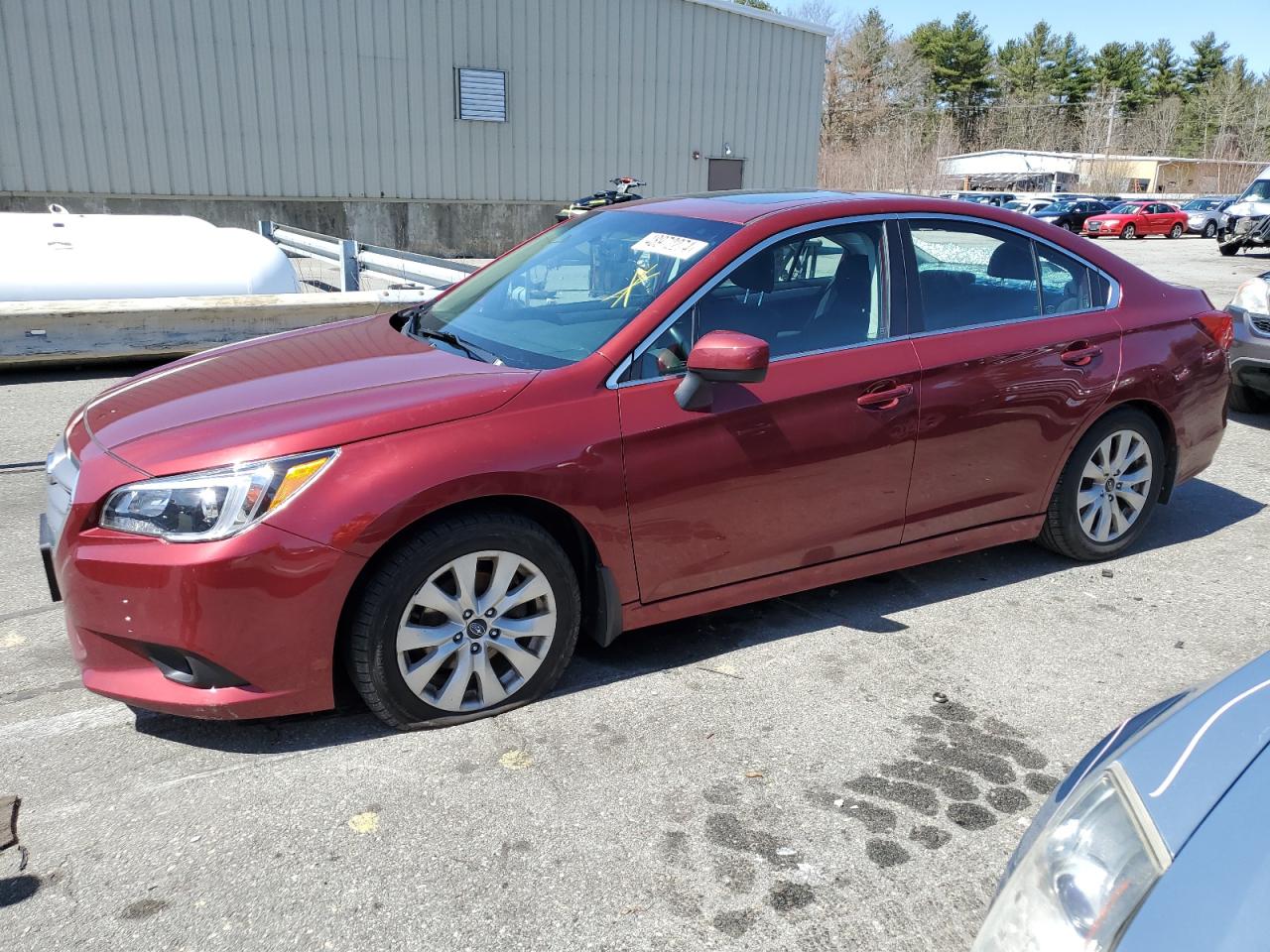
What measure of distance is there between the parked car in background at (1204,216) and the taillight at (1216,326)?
39468mm

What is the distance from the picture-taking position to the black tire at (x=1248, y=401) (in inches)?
312

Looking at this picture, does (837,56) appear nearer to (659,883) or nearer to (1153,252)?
(1153,252)

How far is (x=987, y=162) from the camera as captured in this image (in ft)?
247

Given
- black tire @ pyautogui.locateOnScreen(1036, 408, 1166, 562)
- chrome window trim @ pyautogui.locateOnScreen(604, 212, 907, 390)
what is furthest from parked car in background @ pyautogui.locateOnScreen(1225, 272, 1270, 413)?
chrome window trim @ pyautogui.locateOnScreen(604, 212, 907, 390)

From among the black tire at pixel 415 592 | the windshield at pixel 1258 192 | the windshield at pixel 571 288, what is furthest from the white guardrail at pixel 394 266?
the windshield at pixel 1258 192

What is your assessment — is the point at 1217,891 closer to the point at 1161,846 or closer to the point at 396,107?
the point at 1161,846

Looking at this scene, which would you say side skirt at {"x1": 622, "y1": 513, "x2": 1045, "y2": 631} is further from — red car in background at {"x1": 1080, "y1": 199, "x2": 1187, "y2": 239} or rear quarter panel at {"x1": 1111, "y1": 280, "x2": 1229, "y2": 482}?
red car in background at {"x1": 1080, "y1": 199, "x2": 1187, "y2": 239}

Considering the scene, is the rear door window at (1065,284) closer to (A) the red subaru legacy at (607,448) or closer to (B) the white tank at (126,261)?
(A) the red subaru legacy at (607,448)

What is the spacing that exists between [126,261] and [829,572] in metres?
7.44

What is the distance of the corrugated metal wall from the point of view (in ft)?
56.8

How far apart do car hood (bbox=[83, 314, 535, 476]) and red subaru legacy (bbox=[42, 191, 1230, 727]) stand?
0.01 meters

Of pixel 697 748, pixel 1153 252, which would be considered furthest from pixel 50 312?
pixel 1153 252

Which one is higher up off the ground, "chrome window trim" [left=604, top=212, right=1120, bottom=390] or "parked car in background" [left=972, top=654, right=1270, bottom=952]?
"chrome window trim" [left=604, top=212, right=1120, bottom=390]

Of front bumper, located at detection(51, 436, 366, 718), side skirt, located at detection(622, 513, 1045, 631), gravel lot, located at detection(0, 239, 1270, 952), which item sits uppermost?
front bumper, located at detection(51, 436, 366, 718)
